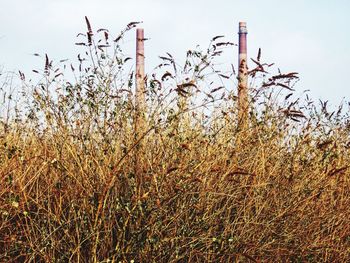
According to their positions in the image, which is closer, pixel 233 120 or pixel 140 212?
pixel 140 212

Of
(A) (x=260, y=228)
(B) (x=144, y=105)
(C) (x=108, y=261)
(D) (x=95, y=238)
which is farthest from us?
(B) (x=144, y=105)

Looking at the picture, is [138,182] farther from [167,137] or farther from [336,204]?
[336,204]

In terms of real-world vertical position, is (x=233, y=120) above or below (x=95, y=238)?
above

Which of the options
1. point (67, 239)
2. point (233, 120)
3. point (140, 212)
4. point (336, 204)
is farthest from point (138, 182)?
point (336, 204)

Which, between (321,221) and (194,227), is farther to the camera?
(321,221)

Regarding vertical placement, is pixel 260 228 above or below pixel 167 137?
below

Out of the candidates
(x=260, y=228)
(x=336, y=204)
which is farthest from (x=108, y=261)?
(x=336, y=204)

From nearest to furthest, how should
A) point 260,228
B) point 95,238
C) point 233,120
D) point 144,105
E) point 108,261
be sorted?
point 108,261 < point 95,238 < point 260,228 < point 144,105 < point 233,120

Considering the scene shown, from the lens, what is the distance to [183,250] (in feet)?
13.0

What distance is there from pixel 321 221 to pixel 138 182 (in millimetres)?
1465

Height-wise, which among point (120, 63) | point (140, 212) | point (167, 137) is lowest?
point (140, 212)

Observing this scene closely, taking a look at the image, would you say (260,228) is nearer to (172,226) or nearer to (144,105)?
(172,226)

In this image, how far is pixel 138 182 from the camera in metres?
3.95

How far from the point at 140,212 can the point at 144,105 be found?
1.03m
